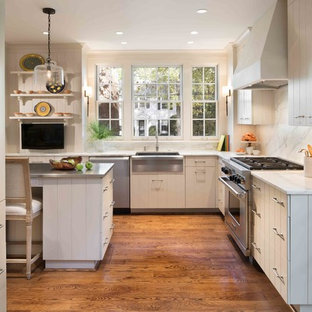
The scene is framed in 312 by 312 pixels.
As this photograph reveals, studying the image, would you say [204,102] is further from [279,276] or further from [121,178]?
[279,276]

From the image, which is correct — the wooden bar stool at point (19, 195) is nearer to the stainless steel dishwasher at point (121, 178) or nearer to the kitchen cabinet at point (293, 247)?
the kitchen cabinet at point (293, 247)

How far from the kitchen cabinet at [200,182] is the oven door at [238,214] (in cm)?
124

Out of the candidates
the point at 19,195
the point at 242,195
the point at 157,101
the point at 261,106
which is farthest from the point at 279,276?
the point at 157,101

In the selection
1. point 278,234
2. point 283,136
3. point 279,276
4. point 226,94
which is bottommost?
point 279,276

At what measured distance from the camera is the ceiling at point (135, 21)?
12.8 feet

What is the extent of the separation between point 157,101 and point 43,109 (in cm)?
193

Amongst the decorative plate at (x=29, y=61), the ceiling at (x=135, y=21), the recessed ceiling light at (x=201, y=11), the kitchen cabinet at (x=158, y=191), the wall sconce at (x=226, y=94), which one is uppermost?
the ceiling at (x=135, y=21)

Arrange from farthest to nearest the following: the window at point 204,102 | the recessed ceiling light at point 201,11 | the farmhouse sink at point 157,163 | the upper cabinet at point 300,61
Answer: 1. the window at point 204,102
2. the farmhouse sink at point 157,163
3. the recessed ceiling light at point 201,11
4. the upper cabinet at point 300,61

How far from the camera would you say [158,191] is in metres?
5.54

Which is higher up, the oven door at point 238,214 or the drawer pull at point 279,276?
the oven door at point 238,214

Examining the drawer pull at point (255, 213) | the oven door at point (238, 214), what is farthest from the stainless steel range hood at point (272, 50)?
the drawer pull at point (255, 213)

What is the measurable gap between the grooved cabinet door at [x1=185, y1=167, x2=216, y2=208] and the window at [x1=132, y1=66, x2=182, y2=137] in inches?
42.4

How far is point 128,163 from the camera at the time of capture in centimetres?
547

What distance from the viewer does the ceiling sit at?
389 centimetres
